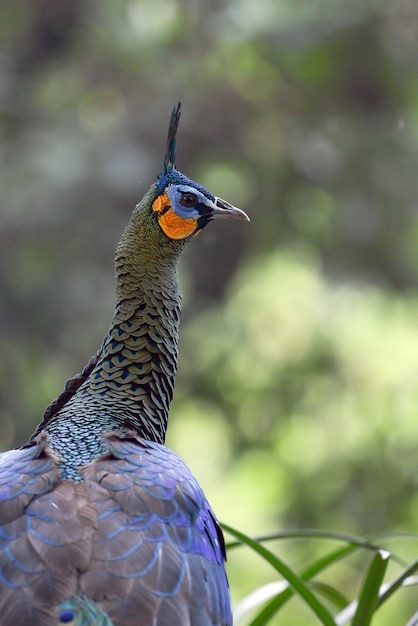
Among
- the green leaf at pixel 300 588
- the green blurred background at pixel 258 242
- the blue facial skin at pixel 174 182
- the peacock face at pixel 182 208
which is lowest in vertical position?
the green leaf at pixel 300 588

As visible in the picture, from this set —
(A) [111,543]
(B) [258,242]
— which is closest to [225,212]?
(A) [111,543]

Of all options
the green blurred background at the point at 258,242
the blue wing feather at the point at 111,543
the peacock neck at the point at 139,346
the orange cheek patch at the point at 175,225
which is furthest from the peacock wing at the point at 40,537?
the green blurred background at the point at 258,242

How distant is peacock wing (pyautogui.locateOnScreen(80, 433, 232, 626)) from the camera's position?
1.40 m

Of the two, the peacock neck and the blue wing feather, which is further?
the peacock neck

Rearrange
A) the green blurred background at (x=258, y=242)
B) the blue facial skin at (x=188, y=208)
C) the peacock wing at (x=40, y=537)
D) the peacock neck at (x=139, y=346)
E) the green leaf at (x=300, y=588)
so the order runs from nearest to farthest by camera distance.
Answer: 1. the peacock wing at (x=40, y=537)
2. the green leaf at (x=300, y=588)
3. the peacock neck at (x=139, y=346)
4. the blue facial skin at (x=188, y=208)
5. the green blurred background at (x=258, y=242)

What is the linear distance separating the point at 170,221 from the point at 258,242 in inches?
151

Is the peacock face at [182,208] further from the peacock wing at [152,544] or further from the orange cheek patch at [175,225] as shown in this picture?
the peacock wing at [152,544]

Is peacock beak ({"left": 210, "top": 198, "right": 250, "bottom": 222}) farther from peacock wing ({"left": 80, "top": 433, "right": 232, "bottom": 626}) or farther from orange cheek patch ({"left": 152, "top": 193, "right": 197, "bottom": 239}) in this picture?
peacock wing ({"left": 80, "top": 433, "right": 232, "bottom": 626})

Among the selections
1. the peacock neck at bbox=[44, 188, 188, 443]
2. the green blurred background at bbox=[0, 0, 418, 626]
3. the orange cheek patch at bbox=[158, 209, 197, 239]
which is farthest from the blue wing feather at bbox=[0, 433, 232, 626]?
the green blurred background at bbox=[0, 0, 418, 626]

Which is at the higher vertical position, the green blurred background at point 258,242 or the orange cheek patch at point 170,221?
the green blurred background at point 258,242

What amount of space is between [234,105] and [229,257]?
884 millimetres

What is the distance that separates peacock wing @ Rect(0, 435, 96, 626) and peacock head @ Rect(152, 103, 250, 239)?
Result: 22.7 inches

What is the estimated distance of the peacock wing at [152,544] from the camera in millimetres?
1397

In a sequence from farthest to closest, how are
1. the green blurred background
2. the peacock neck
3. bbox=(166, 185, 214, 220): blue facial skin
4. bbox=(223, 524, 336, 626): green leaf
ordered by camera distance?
the green blurred background, bbox=(166, 185, 214, 220): blue facial skin, the peacock neck, bbox=(223, 524, 336, 626): green leaf
